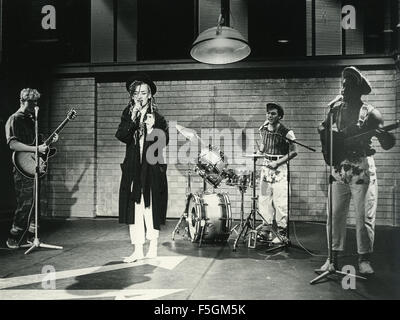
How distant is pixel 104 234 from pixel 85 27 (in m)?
5.47

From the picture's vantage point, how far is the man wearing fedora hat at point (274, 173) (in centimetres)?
714

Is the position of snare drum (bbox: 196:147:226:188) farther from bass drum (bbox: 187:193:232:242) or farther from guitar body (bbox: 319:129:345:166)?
guitar body (bbox: 319:129:345:166)

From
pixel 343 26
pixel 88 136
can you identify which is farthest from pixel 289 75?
pixel 88 136

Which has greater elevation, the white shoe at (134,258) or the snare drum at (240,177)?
the snare drum at (240,177)

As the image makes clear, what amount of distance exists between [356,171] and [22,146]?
208 inches

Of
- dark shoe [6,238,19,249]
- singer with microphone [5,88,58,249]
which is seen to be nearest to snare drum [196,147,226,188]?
singer with microphone [5,88,58,249]

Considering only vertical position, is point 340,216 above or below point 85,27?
below

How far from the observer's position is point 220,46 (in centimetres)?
589

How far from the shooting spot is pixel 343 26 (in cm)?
946

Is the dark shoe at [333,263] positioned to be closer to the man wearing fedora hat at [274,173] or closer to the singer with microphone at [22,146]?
the man wearing fedora hat at [274,173]

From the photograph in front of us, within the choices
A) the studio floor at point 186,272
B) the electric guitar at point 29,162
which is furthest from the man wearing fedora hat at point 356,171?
the electric guitar at point 29,162

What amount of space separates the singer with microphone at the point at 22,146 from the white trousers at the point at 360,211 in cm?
473

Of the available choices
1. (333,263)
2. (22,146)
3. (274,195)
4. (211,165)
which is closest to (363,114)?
(333,263)
